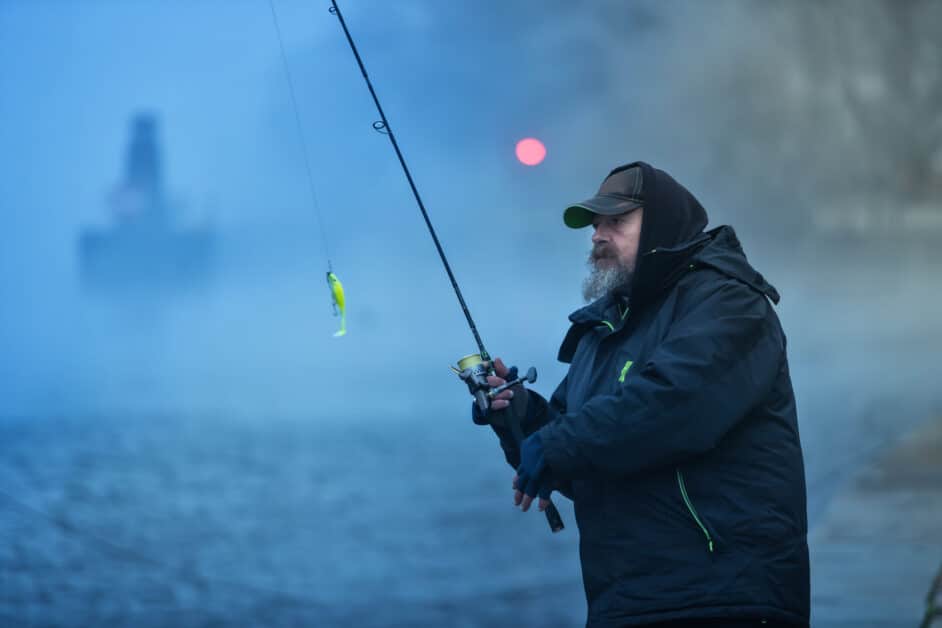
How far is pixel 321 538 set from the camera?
20.6 ft

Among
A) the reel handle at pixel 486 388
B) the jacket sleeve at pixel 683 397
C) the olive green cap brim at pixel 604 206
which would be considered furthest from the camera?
the reel handle at pixel 486 388

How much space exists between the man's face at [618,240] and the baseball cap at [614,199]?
0.03 m

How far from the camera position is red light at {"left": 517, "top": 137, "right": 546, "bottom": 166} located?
19.8 ft

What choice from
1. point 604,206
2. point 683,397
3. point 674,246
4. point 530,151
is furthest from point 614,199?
point 530,151

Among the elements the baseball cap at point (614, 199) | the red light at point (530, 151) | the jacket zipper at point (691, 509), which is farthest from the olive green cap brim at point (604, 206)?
the red light at point (530, 151)

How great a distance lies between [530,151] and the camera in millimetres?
6164

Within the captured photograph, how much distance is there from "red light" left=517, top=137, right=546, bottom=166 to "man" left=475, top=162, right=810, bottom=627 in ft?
13.4

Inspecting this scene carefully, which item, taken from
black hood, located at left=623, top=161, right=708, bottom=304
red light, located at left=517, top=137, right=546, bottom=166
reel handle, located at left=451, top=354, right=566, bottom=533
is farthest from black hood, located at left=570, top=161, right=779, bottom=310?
red light, located at left=517, top=137, right=546, bottom=166

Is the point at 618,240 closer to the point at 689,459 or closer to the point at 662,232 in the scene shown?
the point at 662,232

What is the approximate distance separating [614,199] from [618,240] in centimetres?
8

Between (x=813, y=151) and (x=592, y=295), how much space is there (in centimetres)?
502

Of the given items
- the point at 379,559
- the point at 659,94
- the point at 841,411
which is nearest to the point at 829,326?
the point at 841,411

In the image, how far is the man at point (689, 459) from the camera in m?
1.77

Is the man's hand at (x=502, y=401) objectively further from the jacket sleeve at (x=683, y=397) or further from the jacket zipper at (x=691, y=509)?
the jacket zipper at (x=691, y=509)
